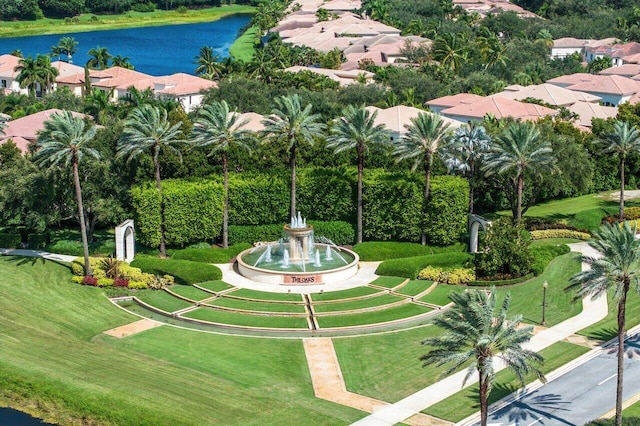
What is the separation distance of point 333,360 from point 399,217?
22382 millimetres

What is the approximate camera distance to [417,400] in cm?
4959

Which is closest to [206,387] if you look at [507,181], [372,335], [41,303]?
[372,335]

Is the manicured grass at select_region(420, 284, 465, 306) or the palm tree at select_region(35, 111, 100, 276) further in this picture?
the palm tree at select_region(35, 111, 100, 276)

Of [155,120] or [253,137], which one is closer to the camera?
[155,120]

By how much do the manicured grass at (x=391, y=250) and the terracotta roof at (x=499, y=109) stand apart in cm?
3661

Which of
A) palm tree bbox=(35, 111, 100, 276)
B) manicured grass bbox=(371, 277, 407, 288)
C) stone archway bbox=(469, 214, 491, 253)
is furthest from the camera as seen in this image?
stone archway bbox=(469, 214, 491, 253)

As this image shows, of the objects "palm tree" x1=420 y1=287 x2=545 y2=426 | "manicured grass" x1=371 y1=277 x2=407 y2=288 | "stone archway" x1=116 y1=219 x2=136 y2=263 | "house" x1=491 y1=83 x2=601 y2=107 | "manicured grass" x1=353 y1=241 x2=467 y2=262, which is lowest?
"manicured grass" x1=371 y1=277 x2=407 y2=288

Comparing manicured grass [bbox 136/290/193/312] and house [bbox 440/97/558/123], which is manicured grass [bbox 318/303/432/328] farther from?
house [bbox 440/97/558/123]

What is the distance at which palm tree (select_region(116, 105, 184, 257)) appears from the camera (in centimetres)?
7069

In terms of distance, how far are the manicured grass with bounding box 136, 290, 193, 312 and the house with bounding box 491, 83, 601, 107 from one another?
62575 mm

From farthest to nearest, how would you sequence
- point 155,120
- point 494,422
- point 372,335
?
point 155,120, point 372,335, point 494,422

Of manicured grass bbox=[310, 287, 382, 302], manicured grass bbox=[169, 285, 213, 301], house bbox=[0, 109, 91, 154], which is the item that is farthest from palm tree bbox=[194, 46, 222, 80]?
manicured grass bbox=[310, 287, 382, 302]

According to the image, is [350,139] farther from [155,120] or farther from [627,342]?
[627,342]

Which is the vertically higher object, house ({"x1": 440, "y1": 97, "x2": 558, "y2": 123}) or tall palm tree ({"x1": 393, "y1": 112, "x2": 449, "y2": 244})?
tall palm tree ({"x1": 393, "y1": 112, "x2": 449, "y2": 244})
